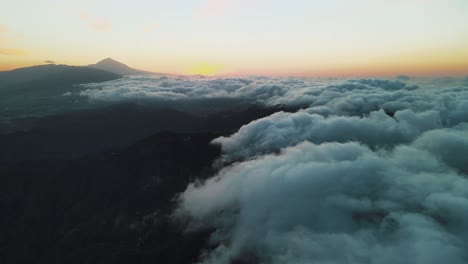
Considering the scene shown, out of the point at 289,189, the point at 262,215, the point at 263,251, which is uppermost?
the point at 289,189

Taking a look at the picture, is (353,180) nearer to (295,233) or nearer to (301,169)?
(301,169)

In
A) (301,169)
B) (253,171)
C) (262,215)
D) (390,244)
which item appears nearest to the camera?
(390,244)

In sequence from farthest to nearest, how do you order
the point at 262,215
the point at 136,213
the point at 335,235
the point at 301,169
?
the point at 136,213 → the point at 301,169 → the point at 262,215 → the point at 335,235

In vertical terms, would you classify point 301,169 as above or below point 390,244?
above

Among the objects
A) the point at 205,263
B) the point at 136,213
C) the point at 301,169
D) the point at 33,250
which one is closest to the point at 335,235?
the point at 301,169

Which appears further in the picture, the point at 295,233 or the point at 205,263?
the point at 205,263

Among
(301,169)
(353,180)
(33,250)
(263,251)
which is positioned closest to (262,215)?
(263,251)

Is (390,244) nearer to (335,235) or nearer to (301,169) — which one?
(335,235)

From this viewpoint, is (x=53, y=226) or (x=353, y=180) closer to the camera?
(x=353, y=180)

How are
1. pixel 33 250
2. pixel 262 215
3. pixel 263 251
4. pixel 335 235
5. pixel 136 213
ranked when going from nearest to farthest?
1. pixel 335 235
2. pixel 263 251
3. pixel 262 215
4. pixel 33 250
5. pixel 136 213
